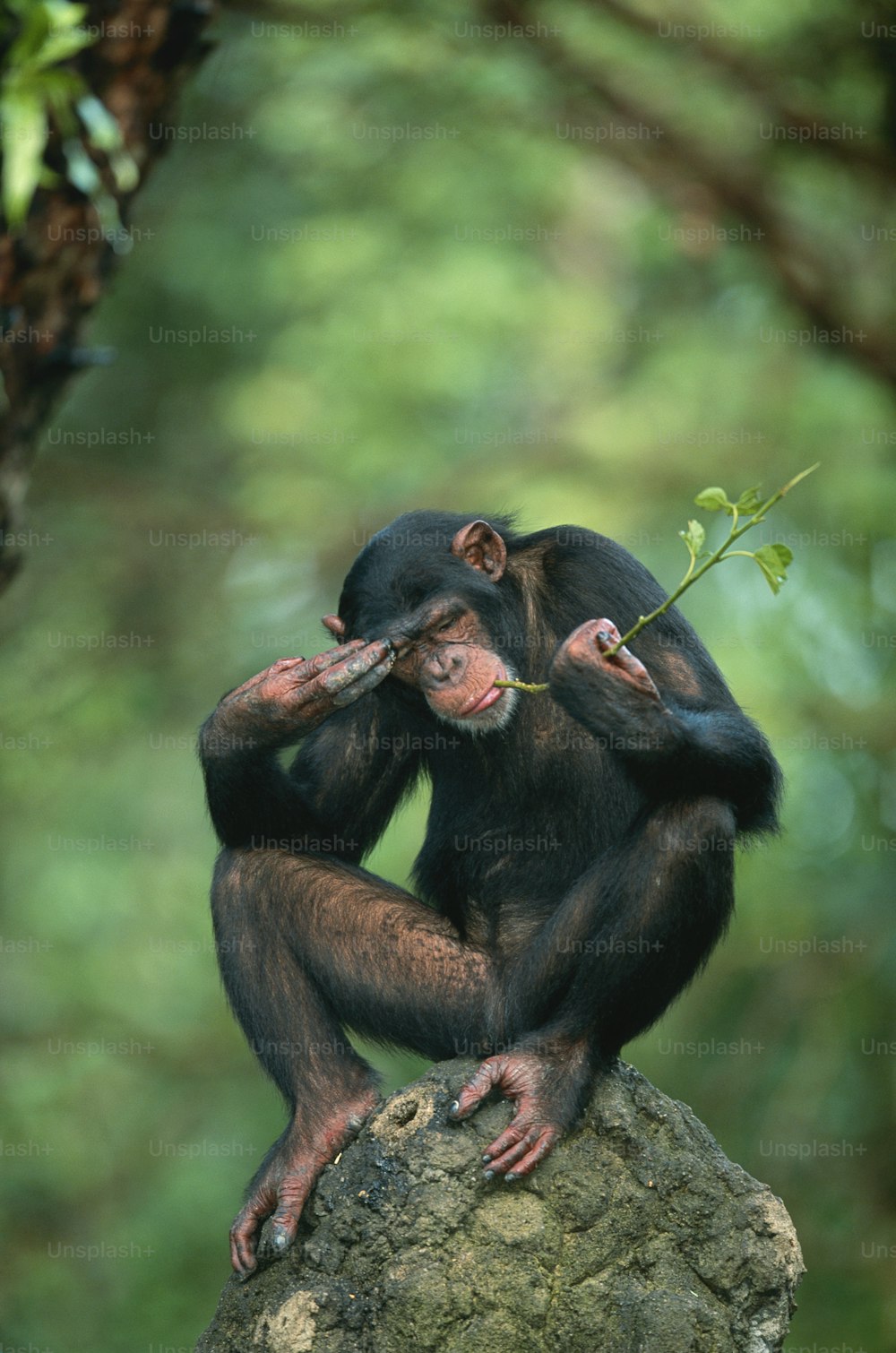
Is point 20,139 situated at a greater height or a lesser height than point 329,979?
greater

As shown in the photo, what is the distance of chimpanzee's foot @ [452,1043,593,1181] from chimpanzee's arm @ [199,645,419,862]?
1.15 m

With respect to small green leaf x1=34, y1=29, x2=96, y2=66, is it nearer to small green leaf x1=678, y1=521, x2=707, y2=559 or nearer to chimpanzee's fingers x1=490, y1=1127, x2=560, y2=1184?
small green leaf x1=678, y1=521, x2=707, y2=559

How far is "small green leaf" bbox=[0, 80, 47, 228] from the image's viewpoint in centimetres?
477

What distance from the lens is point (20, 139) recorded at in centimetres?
480

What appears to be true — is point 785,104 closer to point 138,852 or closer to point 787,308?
point 787,308

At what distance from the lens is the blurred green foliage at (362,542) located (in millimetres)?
10992

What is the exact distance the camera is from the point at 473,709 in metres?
4.99

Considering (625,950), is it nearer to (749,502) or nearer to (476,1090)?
(476,1090)

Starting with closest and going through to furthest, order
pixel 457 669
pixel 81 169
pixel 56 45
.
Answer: pixel 56 45, pixel 457 669, pixel 81 169

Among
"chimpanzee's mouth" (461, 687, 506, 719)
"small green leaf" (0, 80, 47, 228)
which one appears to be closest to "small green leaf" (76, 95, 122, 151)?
"small green leaf" (0, 80, 47, 228)

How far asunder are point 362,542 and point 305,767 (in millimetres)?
7462

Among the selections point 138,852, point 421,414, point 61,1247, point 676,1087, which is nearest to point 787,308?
point 421,414

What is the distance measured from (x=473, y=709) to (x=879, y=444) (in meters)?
7.32

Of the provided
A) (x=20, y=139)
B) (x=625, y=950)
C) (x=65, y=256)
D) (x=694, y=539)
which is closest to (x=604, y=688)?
(x=694, y=539)
